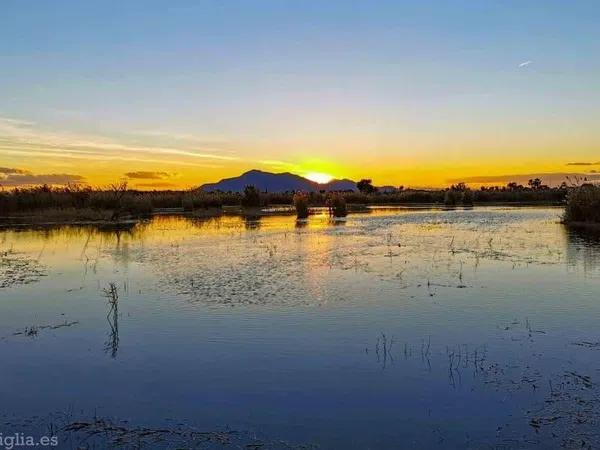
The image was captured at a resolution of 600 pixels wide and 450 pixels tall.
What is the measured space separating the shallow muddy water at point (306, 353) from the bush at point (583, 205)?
37.9ft

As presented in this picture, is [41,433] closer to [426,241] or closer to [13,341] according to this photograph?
[13,341]

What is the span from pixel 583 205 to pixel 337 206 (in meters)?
17.8

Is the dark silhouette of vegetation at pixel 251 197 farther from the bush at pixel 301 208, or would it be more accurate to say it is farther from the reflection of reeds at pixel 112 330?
the reflection of reeds at pixel 112 330

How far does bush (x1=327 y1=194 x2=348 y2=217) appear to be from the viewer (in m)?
39.5

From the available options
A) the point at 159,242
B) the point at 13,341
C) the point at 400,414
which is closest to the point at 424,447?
the point at 400,414

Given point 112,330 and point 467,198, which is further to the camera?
point 467,198

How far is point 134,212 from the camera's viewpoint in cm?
3978

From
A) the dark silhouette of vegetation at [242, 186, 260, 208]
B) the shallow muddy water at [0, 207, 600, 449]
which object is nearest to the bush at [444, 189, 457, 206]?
the dark silhouette of vegetation at [242, 186, 260, 208]

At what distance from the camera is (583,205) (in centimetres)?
2600

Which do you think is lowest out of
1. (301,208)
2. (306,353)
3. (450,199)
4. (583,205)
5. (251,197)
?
(306,353)

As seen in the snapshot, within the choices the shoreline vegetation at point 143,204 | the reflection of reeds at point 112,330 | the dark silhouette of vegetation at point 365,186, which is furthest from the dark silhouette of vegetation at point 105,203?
the dark silhouette of vegetation at point 365,186

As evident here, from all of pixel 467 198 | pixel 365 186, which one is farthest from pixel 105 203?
pixel 365 186

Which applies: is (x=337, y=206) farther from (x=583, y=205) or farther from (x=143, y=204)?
(x=583, y=205)

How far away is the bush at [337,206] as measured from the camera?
3947 centimetres
